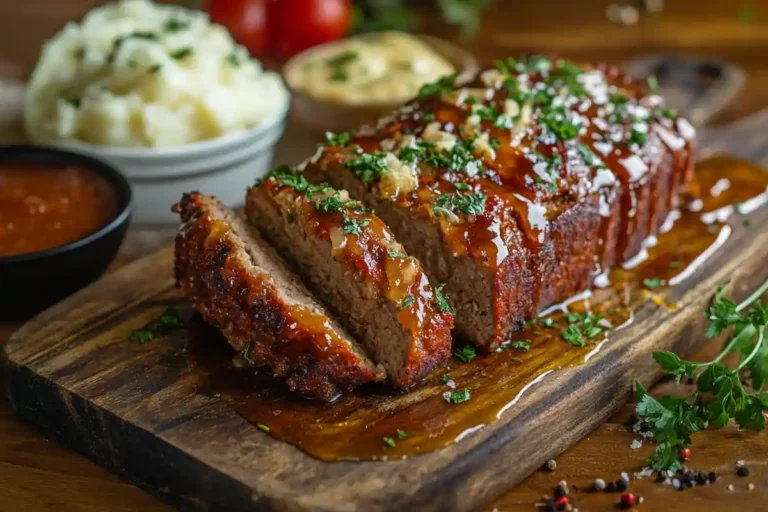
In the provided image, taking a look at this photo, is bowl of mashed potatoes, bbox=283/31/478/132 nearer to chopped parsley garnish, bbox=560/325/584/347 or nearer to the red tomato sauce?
the red tomato sauce

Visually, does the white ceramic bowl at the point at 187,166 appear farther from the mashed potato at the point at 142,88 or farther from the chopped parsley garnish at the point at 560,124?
the chopped parsley garnish at the point at 560,124

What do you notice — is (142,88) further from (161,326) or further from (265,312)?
(265,312)

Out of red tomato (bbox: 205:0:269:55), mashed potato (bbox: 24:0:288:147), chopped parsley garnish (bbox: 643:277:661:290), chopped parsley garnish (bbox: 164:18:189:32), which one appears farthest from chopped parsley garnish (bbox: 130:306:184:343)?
red tomato (bbox: 205:0:269:55)

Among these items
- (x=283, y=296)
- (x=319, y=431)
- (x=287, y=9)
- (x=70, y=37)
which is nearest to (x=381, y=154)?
(x=283, y=296)

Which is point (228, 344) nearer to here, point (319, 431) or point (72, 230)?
point (319, 431)

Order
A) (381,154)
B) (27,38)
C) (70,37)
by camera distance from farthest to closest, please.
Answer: (27,38), (70,37), (381,154)

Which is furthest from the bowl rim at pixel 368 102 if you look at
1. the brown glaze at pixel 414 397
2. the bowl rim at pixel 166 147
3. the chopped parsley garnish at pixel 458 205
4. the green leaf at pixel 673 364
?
the green leaf at pixel 673 364

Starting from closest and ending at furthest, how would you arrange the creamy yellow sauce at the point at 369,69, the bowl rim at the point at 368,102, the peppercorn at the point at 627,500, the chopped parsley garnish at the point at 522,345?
the peppercorn at the point at 627,500
the chopped parsley garnish at the point at 522,345
the bowl rim at the point at 368,102
the creamy yellow sauce at the point at 369,69
